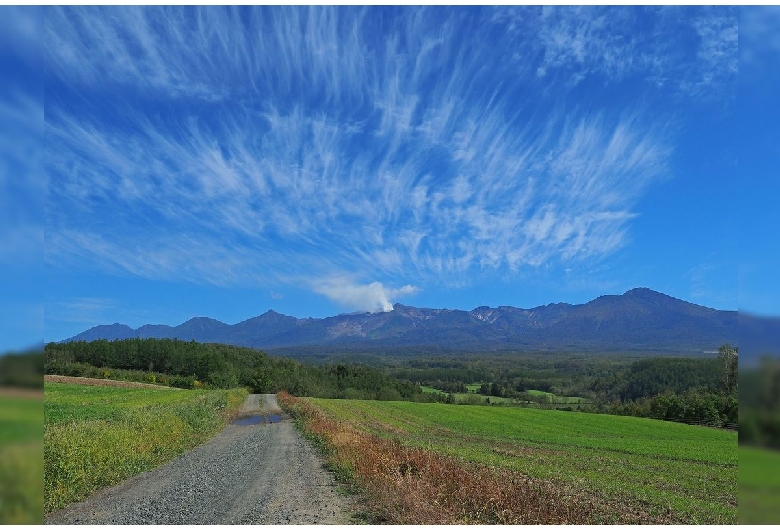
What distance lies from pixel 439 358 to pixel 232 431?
128m

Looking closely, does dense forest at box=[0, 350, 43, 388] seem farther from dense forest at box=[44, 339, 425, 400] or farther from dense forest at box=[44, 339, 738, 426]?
dense forest at box=[44, 339, 425, 400]

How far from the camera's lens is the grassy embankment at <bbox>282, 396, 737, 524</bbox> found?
7410 millimetres

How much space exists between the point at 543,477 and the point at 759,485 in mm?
13555

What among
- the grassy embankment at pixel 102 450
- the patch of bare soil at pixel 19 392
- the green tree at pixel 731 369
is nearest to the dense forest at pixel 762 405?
the green tree at pixel 731 369

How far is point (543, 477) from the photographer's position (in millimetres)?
14023

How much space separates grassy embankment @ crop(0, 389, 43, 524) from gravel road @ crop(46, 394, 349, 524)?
6940 mm

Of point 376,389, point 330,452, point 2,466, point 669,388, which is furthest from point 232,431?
point 669,388

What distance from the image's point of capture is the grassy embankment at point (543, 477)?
24.3 ft

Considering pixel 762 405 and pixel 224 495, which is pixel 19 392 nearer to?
pixel 762 405

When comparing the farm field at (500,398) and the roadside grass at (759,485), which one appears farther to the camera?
the farm field at (500,398)

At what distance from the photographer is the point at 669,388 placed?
69.2 meters

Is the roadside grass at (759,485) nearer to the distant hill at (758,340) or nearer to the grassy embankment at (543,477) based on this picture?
the distant hill at (758,340)

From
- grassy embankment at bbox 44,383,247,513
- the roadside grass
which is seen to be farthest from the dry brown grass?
grassy embankment at bbox 44,383,247,513

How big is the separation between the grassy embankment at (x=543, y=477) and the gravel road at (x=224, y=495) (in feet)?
3.24
